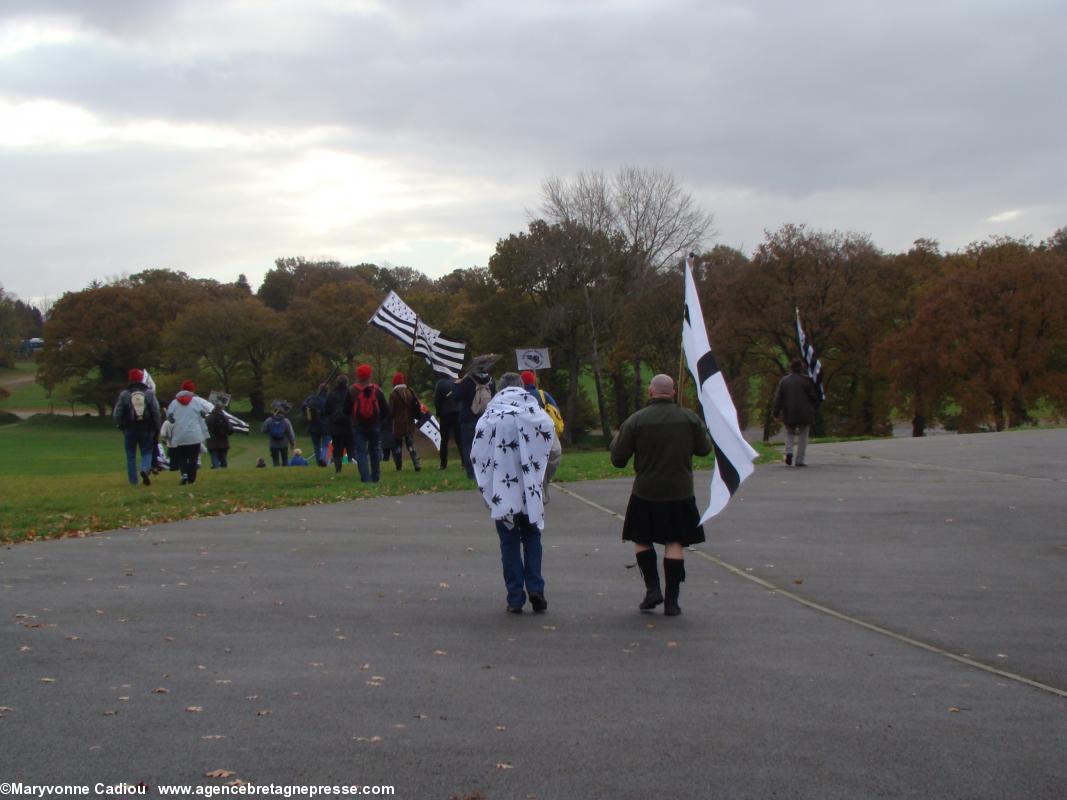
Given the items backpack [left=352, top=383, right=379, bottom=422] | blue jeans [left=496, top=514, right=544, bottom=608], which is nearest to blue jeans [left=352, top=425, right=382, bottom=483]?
backpack [left=352, top=383, right=379, bottom=422]

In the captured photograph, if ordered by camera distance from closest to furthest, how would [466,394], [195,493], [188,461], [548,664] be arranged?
[548,664] → [195,493] → [466,394] → [188,461]

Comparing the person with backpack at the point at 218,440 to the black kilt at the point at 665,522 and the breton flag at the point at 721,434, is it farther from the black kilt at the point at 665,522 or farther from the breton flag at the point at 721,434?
the black kilt at the point at 665,522

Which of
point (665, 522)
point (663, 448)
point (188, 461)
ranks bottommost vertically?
point (665, 522)

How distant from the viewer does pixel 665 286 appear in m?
64.7

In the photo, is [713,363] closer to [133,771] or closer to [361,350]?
[133,771]

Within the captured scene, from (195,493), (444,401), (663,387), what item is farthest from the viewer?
(444,401)

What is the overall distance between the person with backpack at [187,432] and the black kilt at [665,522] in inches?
505

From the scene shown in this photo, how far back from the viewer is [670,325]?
65062 millimetres

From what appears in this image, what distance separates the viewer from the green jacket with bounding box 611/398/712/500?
9.10 metres

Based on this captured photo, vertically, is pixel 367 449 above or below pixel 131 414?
below

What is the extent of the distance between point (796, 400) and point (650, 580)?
40.0ft

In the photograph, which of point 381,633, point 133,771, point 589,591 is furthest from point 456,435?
point 133,771

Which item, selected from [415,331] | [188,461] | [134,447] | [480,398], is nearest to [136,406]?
[134,447]

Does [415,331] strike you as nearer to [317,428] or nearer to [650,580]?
[317,428]
